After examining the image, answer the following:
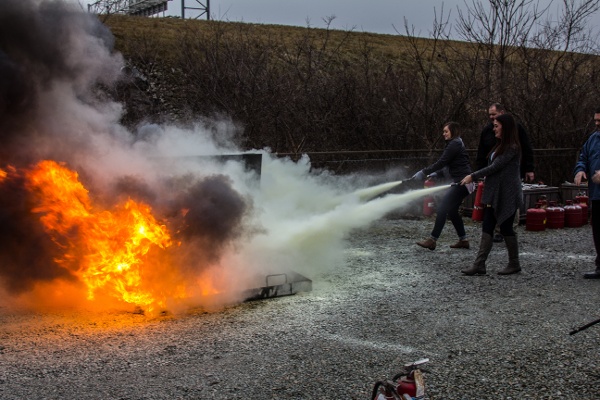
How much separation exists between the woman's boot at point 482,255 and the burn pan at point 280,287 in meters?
2.14

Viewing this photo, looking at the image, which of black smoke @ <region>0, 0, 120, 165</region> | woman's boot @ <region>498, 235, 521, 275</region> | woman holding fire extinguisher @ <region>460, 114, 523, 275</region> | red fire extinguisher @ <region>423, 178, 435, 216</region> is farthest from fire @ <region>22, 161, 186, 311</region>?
red fire extinguisher @ <region>423, 178, 435, 216</region>

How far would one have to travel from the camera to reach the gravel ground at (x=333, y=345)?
378 cm

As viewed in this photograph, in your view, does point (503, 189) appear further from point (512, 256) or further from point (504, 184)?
point (512, 256)

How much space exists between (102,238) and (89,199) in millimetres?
406

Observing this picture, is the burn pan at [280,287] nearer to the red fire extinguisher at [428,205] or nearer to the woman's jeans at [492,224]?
the woman's jeans at [492,224]

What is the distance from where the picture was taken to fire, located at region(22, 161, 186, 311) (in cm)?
512

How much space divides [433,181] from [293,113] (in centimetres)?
499

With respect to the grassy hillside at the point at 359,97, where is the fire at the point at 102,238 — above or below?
below

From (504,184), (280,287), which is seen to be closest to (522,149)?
(504,184)

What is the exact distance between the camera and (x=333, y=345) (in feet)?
14.9

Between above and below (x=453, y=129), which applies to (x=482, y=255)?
below

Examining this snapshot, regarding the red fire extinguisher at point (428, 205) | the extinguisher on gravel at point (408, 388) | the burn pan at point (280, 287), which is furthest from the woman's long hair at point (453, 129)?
the extinguisher on gravel at point (408, 388)

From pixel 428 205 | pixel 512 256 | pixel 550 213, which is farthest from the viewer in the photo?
pixel 428 205

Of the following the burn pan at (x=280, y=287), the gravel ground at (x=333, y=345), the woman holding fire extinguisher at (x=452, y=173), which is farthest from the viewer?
the woman holding fire extinguisher at (x=452, y=173)
